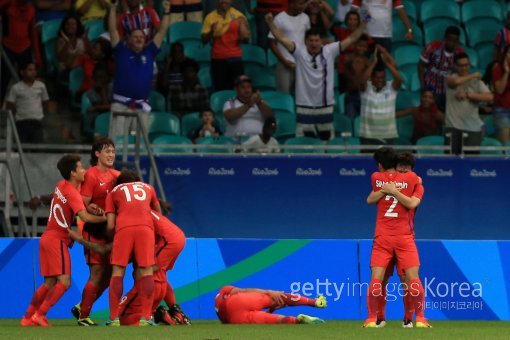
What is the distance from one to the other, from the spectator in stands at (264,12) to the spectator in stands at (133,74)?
231cm

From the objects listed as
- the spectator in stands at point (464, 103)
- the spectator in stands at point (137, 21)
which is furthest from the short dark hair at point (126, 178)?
the spectator in stands at point (464, 103)

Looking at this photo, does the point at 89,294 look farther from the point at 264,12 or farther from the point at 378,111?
the point at 264,12

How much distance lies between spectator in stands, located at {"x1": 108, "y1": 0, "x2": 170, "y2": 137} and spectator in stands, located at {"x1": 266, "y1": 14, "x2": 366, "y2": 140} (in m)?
1.87

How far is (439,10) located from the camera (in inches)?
975

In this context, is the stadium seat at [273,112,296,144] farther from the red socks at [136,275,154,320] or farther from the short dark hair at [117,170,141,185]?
the red socks at [136,275,154,320]

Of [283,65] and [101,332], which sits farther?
[283,65]

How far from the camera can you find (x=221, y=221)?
65.4ft

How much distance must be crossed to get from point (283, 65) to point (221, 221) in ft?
10.4

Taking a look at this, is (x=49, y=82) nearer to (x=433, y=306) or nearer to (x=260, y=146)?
(x=260, y=146)

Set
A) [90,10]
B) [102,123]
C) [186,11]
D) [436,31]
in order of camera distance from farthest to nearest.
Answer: [436,31] → [186,11] → [90,10] → [102,123]

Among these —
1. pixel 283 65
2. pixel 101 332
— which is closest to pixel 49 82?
pixel 283 65

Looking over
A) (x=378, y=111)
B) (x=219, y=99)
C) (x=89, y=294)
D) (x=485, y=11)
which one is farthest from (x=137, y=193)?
(x=485, y=11)

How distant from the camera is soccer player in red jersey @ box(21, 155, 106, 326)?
15.1m

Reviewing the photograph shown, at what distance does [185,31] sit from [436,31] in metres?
4.28
